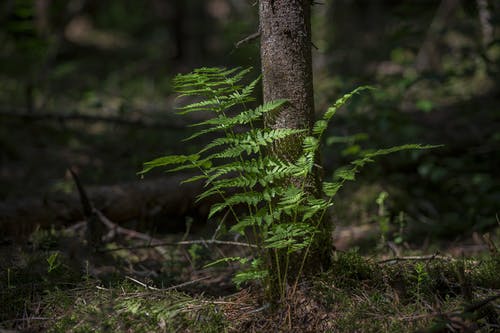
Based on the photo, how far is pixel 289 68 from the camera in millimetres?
2816

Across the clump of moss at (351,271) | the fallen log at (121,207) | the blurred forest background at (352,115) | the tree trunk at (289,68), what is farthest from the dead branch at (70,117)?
the clump of moss at (351,271)

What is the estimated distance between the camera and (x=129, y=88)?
11492 millimetres

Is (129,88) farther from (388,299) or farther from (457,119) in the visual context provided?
(388,299)

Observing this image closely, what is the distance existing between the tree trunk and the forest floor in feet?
1.08

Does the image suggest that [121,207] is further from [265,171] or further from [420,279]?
[420,279]

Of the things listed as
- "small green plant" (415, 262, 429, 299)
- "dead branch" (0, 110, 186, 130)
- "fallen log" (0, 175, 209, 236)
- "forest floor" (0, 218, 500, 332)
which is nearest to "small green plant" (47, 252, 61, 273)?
"forest floor" (0, 218, 500, 332)

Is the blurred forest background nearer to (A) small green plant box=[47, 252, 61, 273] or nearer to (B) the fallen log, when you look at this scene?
(B) the fallen log

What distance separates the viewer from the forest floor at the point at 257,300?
2578 millimetres

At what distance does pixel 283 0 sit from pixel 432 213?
3.71 meters

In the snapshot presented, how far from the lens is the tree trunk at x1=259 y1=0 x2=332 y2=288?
2.78 m

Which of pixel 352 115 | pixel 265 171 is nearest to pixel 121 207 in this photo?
pixel 265 171

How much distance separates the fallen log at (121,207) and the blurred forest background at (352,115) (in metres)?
0.09

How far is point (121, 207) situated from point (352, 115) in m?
3.38

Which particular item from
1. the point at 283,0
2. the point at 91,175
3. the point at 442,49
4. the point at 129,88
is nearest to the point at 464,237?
the point at 283,0
